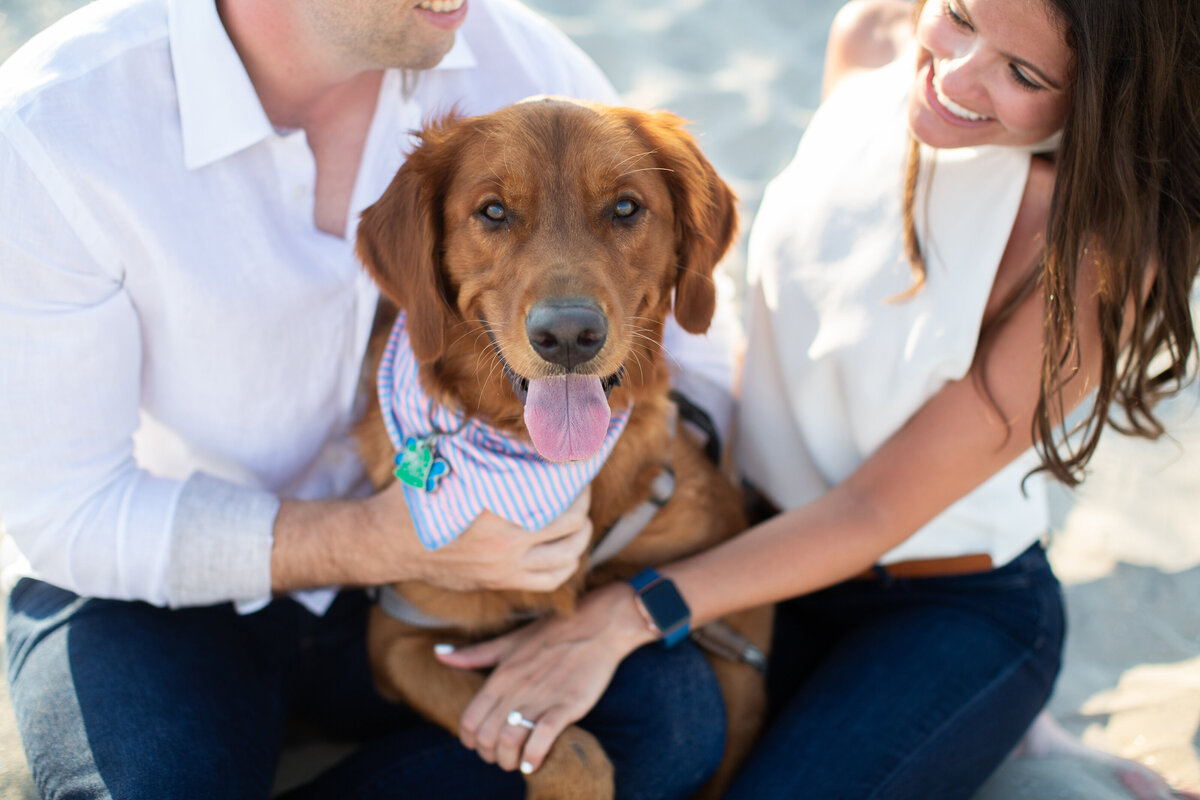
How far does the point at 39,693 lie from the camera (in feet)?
7.38

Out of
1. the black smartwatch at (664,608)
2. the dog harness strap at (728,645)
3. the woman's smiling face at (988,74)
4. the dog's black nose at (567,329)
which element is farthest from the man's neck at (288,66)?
the dog harness strap at (728,645)

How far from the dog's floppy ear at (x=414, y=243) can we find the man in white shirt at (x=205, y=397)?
0.80 ft

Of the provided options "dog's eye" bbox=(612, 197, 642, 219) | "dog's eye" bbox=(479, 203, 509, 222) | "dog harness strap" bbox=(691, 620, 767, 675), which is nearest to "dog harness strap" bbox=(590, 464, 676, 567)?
"dog harness strap" bbox=(691, 620, 767, 675)

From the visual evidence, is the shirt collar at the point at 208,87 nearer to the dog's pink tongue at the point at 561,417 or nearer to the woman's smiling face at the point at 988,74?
the dog's pink tongue at the point at 561,417

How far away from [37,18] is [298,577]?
13.9 ft

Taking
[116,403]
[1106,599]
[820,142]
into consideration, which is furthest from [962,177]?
[116,403]

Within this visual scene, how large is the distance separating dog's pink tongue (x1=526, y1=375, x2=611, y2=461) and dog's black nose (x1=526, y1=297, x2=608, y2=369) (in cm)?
13

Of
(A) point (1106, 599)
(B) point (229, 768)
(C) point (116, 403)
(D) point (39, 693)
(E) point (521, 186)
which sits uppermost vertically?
(E) point (521, 186)

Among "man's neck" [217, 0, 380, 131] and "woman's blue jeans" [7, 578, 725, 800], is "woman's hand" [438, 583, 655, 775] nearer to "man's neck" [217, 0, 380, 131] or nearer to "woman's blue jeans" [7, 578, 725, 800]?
"woman's blue jeans" [7, 578, 725, 800]

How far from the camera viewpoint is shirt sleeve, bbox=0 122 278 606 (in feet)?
6.64

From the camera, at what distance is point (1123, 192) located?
2010 mm

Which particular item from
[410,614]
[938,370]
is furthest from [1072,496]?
[410,614]

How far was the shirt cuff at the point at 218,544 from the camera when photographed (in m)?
2.30

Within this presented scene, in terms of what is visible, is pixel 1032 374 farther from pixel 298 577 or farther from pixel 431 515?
pixel 298 577
